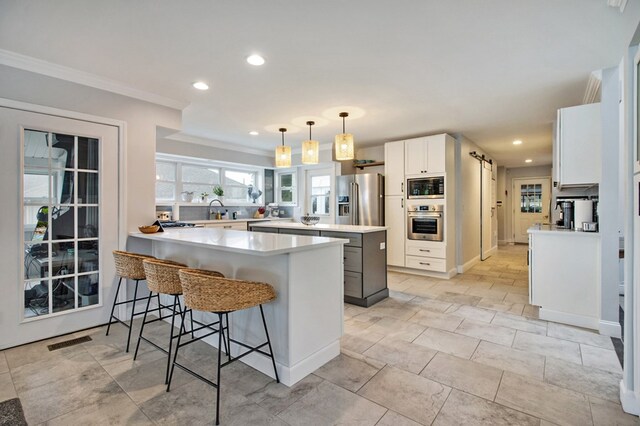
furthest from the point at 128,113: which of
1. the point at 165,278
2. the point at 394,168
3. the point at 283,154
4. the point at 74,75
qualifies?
the point at 394,168

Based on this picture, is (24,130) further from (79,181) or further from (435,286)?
(435,286)

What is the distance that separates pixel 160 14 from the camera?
200 cm

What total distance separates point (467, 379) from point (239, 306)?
1.61 meters

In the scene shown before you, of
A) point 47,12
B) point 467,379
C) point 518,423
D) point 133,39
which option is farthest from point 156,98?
point 518,423

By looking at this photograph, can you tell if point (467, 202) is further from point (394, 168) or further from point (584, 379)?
point (584, 379)

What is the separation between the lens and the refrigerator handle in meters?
5.66

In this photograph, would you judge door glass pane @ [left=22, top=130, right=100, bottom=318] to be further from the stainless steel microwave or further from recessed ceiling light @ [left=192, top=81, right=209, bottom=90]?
the stainless steel microwave

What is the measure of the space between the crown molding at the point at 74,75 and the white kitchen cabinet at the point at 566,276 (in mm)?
4369

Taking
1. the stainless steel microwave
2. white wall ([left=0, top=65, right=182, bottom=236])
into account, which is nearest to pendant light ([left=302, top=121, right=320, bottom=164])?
white wall ([left=0, top=65, right=182, bottom=236])

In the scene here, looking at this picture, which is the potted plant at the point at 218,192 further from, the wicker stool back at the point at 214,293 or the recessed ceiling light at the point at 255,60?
the wicker stool back at the point at 214,293

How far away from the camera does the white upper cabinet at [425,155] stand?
4.95m

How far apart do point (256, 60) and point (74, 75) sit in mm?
1728

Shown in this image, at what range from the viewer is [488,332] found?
2.86 meters

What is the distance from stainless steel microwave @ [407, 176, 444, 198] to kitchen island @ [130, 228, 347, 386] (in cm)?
313
